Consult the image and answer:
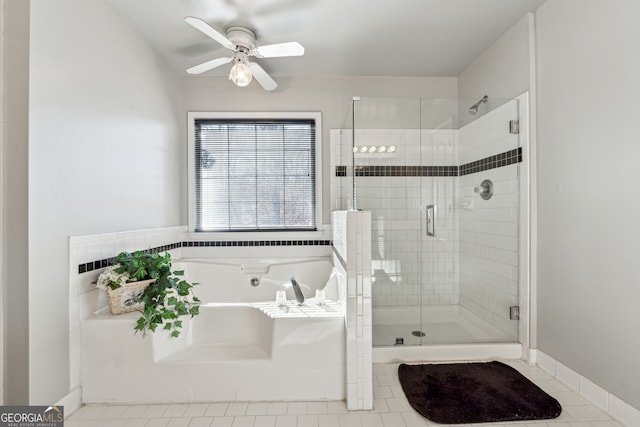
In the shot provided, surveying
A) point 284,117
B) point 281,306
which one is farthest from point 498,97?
point 281,306

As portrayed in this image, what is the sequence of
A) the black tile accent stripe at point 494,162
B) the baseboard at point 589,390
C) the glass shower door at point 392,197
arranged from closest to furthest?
the baseboard at point 589,390 < the black tile accent stripe at point 494,162 < the glass shower door at point 392,197

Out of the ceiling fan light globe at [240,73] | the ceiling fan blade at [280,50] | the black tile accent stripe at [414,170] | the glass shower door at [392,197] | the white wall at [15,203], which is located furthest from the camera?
the black tile accent stripe at [414,170]

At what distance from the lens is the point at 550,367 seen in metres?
2.12

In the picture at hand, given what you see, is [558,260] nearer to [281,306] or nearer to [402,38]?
[281,306]

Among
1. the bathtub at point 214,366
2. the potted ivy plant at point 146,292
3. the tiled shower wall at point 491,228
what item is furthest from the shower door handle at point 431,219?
the potted ivy plant at point 146,292

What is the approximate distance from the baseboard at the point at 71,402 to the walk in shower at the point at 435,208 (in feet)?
6.20

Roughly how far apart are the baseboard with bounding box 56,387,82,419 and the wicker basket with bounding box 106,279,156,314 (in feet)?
1.46

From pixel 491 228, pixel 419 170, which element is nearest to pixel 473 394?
pixel 491 228

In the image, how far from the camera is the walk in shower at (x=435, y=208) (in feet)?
8.30

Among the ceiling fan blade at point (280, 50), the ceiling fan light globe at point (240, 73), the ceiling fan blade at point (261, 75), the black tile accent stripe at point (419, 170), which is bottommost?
the black tile accent stripe at point (419, 170)

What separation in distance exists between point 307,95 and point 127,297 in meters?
2.41

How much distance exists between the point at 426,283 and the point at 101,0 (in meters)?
3.07

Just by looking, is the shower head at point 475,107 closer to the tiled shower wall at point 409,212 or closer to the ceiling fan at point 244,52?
the tiled shower wall at point 409,212

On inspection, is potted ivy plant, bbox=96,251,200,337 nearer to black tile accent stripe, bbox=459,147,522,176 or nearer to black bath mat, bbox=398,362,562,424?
black bath mat, bbox=398,362,562,424
